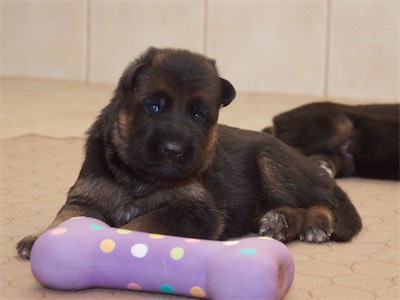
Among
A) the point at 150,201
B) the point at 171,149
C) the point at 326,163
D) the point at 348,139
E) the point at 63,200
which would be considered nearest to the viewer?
the point at 171,149

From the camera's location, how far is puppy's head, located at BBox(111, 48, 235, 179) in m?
2.88

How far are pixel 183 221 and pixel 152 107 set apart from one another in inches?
17.1

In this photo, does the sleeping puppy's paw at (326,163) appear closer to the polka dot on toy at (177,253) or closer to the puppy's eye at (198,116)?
the puppy's eye at (198,116)

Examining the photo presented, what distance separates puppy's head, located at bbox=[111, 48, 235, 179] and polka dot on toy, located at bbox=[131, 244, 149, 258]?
1.35ft

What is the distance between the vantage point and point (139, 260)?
2553 millimetres

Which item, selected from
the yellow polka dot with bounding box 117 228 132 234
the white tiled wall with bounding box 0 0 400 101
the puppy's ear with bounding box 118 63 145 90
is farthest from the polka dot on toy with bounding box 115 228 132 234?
the white tiled wall with bounding box 0 0 400 101

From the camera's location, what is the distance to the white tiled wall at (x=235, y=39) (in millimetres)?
7965

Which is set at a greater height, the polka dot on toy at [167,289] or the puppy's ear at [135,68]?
the puppy's ear at [135,68]

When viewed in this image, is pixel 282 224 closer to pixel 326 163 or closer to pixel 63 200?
pixel 63 200

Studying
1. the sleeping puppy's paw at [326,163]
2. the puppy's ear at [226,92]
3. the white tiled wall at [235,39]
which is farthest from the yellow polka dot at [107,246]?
the white tiled wall at [235,39]

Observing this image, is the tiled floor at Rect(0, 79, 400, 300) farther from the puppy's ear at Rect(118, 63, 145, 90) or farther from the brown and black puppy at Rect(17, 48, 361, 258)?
the puppy's ear at Rect(118, 63, 145, 90)

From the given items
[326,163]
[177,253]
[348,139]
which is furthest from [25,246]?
[348,139]

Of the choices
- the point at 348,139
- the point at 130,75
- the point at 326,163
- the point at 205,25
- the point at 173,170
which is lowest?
the point at 326,163

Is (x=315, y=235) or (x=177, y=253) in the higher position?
(x=177, y=253)
